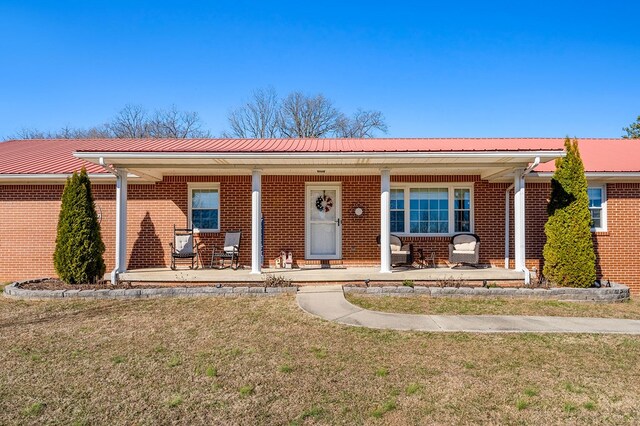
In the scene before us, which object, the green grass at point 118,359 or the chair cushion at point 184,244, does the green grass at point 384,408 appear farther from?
the chair cushion at point 184,244

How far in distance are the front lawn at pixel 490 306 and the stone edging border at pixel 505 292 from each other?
119mm

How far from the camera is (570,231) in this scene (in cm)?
860

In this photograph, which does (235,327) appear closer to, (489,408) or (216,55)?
(489,408)

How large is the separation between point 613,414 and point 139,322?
19.5 ft

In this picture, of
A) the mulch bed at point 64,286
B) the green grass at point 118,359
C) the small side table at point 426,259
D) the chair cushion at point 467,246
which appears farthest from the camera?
the small side table at point 426,259

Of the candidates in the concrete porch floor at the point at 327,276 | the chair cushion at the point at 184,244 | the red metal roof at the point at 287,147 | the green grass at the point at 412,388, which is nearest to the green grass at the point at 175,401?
the green grass at the point at 412,388

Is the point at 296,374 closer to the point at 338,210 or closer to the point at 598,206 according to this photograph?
the point at 338,210

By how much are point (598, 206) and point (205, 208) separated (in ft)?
33.3

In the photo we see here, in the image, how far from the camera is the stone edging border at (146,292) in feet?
25.9

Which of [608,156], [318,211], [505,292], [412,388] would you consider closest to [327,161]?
[318,211]

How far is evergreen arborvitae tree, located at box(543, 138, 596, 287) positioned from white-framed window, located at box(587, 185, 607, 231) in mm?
2510

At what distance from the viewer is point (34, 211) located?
10.7 m

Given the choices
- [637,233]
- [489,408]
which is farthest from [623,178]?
[489,408]

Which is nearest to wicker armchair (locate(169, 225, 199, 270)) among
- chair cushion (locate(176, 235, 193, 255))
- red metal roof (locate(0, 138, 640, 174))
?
chair cushion (locate(176, 235, 193, 255))
